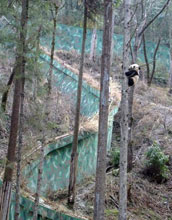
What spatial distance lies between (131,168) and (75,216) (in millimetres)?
5337

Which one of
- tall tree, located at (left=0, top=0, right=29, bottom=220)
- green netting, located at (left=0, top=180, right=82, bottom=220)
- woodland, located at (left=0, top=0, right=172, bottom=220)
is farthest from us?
green netting, located at (left=0, top=180, right=82, bottom=220)

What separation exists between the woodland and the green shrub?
0.04 meters

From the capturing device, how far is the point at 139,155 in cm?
1612

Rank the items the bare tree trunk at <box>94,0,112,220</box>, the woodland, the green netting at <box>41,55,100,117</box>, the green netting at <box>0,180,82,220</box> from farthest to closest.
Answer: the green netting at <box>41,55,100,117</box> < the green netting at <box>0,180,82,220</box> < the woodland < the bare tree trunk at <box>94,0,112,220</box>

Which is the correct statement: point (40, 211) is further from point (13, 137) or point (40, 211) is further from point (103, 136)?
point (103, 136)

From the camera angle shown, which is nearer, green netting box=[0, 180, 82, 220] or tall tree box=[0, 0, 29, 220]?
tall tree box=[0, 0, 29, 220]

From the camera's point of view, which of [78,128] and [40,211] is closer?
[40,211]

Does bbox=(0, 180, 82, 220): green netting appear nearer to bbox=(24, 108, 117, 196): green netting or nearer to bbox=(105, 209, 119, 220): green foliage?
bbox=(24, 108, 117, 196): green netting

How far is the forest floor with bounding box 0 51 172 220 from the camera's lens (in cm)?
1120

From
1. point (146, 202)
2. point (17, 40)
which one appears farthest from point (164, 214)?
point (17, 40)

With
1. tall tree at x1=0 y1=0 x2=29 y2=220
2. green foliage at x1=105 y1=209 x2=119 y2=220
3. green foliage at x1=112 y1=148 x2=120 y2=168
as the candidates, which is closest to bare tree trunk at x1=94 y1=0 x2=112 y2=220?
tall tree at x1=0 y1=0 x2=29 y2=220

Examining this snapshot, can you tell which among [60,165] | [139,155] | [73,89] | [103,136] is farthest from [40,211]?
[73,89]

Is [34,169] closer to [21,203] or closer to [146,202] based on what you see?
[21,203]

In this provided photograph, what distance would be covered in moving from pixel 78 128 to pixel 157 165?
5.19m
